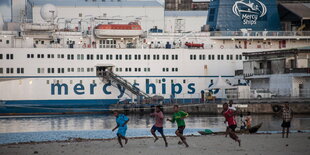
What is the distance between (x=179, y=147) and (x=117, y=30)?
30.7 metres

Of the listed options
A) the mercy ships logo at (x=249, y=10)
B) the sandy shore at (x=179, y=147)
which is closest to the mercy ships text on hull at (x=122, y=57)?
the mercy ships logo at (x=249, y=10)

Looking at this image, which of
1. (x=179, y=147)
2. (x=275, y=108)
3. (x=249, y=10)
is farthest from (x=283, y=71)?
(x=179, y=147)

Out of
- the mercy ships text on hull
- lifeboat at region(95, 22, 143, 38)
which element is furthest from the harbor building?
lifeboat at region(95, 22, 143, 38)

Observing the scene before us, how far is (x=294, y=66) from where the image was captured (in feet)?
149

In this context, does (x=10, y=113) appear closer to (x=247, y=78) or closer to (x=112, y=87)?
(x=112, y=87)

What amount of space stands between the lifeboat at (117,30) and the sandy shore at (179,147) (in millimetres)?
26980

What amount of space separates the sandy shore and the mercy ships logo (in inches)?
1190

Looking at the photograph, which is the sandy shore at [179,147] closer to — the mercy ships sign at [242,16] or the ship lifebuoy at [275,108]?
the ship lifebuoy at [275,108]

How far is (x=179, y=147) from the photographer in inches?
803

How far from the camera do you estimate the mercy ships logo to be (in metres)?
53.2

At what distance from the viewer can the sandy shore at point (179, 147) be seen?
62.5 ft

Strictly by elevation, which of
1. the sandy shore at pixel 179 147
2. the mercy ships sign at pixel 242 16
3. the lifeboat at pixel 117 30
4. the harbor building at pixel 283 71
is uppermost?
the mercy ships sign at pixel 242 16

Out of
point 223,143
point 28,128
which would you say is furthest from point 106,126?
point 223,143

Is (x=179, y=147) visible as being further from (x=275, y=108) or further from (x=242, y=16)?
(x=242, y=16)
